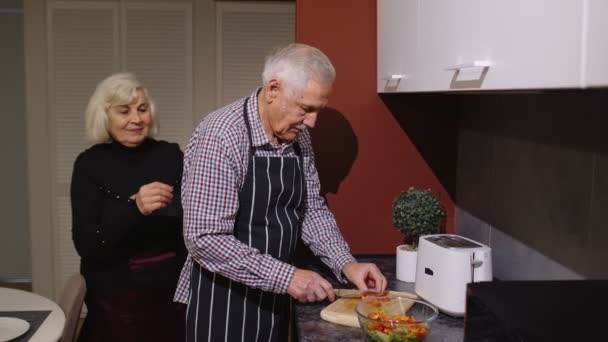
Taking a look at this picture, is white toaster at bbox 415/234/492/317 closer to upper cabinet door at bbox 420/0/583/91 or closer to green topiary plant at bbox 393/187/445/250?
green topiary plant at bbox 393/187/445/250

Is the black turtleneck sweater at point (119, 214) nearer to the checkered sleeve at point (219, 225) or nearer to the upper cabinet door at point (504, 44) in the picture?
the checkered sleeve at point (219, 225)

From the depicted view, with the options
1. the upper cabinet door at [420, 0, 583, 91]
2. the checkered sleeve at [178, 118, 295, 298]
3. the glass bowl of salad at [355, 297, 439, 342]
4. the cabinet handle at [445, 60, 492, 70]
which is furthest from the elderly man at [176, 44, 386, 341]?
the cabinet handle at [445, 60, 492, 70]

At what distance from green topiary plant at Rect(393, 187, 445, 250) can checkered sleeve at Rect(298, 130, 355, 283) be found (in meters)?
0.19

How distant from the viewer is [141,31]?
359 cm

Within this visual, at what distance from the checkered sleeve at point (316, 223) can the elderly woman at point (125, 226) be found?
0.50 metres

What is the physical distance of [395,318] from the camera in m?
1.40

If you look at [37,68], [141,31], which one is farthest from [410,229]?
[37,68]

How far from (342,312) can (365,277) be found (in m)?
0.15

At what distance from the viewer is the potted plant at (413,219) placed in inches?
72.4

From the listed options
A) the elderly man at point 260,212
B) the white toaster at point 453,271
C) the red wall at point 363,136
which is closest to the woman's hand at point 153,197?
the elderly man at point 260,212

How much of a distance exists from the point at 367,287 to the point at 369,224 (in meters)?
0.51

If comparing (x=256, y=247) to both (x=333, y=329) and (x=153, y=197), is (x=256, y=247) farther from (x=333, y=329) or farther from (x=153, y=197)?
(x=153, y=197)

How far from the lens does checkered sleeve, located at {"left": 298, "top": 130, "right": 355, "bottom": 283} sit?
5.96 ft

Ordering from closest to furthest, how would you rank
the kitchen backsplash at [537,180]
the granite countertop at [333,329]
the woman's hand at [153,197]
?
the kitchen backsplash at [537,180] → the granite countertop at [333,329] → the woman's hand at [153,197]
